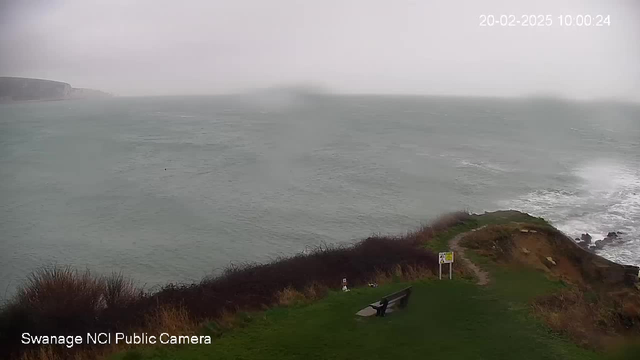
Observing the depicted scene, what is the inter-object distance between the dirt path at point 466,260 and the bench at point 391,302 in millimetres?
5430

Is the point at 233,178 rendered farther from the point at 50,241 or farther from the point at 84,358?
the point at 84,358

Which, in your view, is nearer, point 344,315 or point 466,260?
point 344,315

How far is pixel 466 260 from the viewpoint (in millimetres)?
24297

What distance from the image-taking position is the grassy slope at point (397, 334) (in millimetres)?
12086

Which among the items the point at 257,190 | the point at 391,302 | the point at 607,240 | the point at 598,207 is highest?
the point at 391,302

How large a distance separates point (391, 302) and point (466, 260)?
35.2 feet

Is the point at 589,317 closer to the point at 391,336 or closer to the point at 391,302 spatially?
the point at 391,302

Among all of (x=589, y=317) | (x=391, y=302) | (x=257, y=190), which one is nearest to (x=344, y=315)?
(x=391, y=302)

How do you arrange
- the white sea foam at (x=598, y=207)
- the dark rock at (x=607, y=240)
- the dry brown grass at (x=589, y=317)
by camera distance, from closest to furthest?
the dry brown grass at (x=589, y=317) < the dark rock at (x=607, y=240) < the white sea foam at (x=598, y=207)

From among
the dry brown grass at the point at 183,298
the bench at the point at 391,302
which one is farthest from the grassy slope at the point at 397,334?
the dry brown grass at the point at 183,298

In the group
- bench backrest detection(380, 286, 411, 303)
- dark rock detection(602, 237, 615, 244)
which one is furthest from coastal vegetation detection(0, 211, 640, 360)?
dark rock detection(602, 237, 615, 244)

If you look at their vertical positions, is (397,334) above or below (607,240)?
above

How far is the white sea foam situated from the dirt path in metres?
15.7

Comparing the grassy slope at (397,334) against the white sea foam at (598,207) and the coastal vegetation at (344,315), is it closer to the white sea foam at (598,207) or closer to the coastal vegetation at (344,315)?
the coastal vegetation at (344,315)
